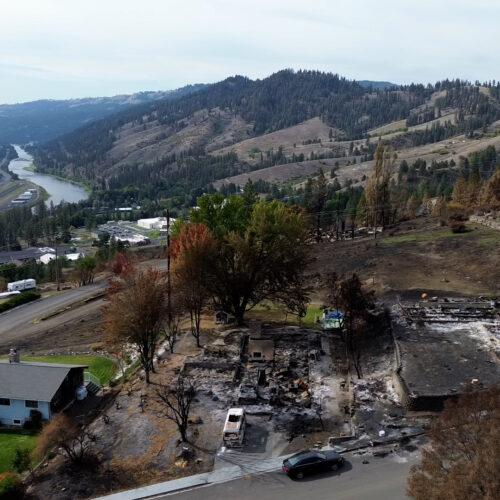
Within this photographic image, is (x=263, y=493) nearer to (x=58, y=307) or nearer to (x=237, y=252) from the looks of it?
(x=237, y=252)

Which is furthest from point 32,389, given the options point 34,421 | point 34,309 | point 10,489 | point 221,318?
point 34,309

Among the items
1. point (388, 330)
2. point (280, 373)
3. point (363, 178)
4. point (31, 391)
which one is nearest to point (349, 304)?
point (388, 330)

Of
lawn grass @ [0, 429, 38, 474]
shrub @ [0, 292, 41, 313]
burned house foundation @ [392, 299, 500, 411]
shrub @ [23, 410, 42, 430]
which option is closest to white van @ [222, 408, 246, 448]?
burned house foundation @ [392, 299, 500, 411]

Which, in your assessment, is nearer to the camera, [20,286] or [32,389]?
[32,389]

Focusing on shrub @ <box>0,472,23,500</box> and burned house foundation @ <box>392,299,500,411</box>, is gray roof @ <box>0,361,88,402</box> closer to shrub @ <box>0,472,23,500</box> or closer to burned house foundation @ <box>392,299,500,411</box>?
shrub @ <box>0,472,23,500</box>

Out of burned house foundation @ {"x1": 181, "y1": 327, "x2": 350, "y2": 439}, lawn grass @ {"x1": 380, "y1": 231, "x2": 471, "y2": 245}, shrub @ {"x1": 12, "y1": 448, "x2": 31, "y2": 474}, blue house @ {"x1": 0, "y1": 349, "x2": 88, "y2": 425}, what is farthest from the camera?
lawn grass @ {"x1": 380, "y1": 231, "x2": 471, "y2": 245}

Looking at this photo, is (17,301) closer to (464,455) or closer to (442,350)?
(442,350)

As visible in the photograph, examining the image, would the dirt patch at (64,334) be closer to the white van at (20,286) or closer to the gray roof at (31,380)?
the gray roof at (31,380)
